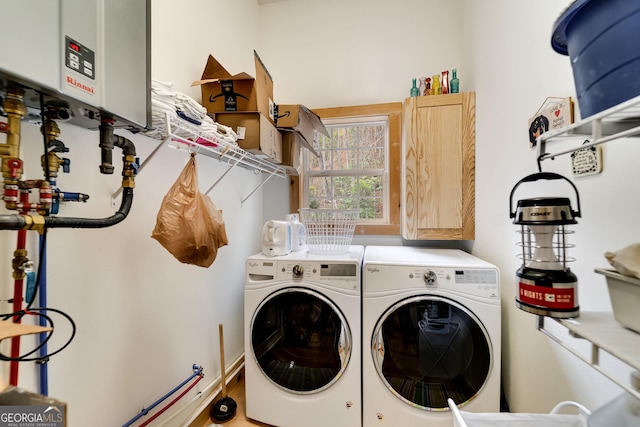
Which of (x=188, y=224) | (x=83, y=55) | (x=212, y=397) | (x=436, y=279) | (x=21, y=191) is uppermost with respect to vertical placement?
(x=83, y=55)

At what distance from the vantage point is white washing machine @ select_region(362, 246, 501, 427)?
1.36 meters

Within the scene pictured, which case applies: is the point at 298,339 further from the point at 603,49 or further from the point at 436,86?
the point at 436,86

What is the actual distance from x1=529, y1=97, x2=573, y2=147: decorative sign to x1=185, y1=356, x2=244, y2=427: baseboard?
7.57ft

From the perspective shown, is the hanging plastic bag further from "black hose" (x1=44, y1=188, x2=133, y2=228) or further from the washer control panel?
the washer control panel

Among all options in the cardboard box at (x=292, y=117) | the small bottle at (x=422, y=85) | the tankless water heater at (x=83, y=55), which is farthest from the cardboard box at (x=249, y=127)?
the small bottle at (x=422, y=85)

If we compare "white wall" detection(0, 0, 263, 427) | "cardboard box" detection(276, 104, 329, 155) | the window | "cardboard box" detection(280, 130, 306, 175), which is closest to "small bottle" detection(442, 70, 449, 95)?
the window

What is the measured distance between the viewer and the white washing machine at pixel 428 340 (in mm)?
1355

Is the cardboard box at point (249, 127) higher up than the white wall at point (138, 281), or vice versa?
the cardboard box at point (249, 127)

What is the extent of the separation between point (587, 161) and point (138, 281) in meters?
1.89

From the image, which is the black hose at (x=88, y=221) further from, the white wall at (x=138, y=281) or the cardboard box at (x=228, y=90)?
the cardboard box at (x=228, y=90)

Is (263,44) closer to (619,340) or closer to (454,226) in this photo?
(454,226)

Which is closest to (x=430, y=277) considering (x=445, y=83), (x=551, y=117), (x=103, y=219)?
(x=551, y=117)

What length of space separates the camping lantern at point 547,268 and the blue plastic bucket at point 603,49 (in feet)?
0.64

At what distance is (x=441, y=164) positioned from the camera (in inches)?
75.2
